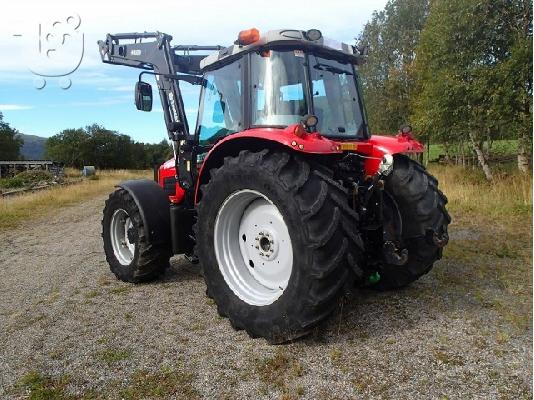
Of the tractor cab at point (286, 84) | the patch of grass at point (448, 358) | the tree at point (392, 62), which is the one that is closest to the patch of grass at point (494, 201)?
the tractor cab at point (286, 84)

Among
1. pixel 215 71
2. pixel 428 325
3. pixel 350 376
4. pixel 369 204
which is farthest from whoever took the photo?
pixel 215 71

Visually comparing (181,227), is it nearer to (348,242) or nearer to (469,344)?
(348,242)

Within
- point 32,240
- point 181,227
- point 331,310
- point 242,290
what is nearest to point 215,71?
point 181,227

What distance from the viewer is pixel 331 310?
10.3 ft

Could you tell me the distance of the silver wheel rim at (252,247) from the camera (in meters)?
3.66

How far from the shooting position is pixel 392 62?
29.1 metres

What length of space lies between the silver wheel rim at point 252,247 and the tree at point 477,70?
12531 mm

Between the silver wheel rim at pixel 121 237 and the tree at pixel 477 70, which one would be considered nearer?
the silver wheel rim at pixel 121 237

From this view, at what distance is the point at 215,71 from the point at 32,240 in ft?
21.2

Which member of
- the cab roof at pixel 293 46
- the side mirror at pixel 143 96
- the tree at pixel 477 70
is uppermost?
the tree at pixel 477 70

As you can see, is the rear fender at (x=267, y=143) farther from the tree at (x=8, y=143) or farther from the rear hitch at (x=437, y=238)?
the tree at (x=8, y=143)

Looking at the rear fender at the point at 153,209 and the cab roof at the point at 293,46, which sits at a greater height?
the cab roof at the point at 293,46

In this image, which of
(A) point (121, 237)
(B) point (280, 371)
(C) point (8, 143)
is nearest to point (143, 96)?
(A) point (121, 237)

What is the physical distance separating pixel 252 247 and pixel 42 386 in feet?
6.02
